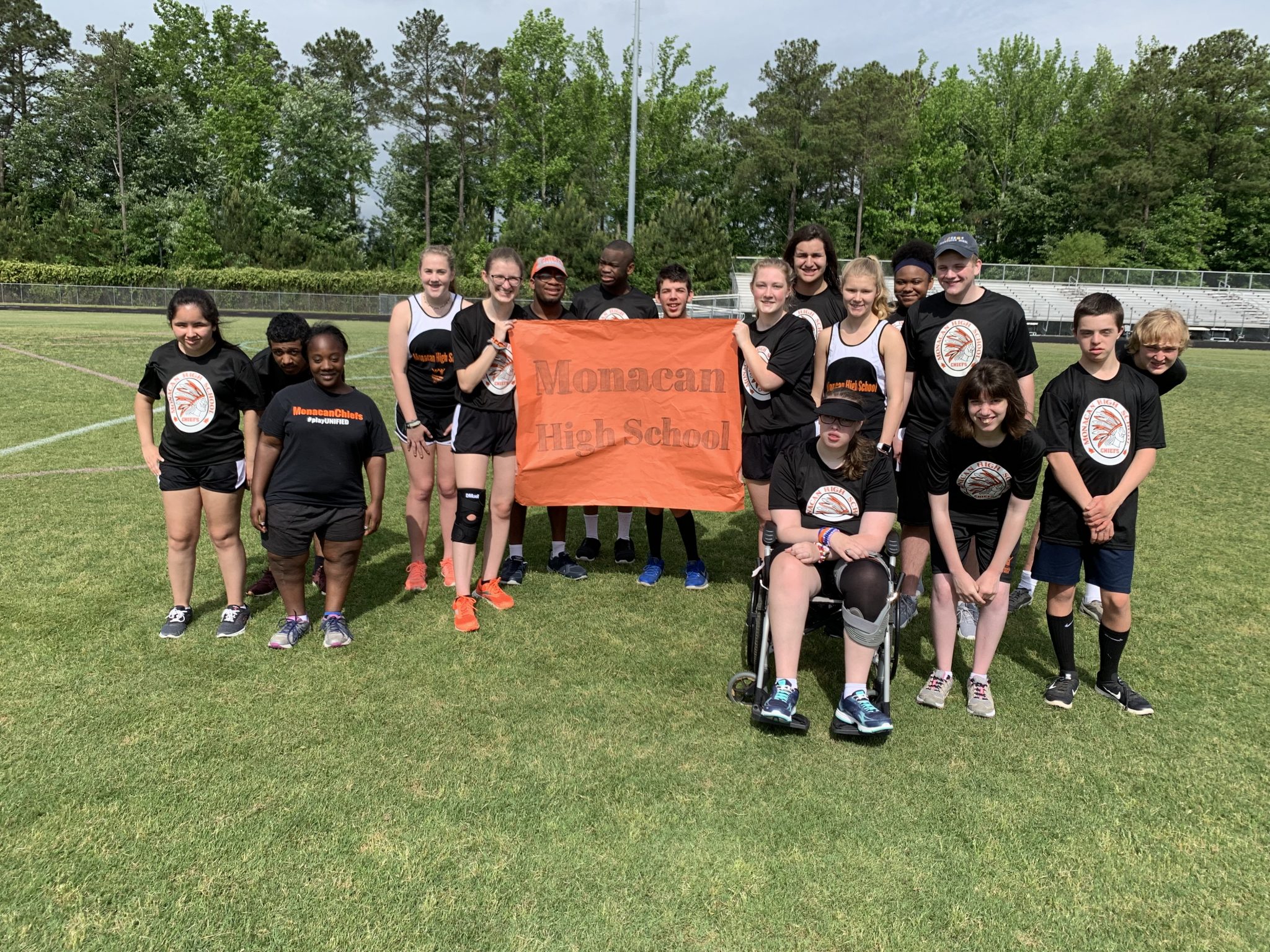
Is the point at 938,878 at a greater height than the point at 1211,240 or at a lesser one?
lesser

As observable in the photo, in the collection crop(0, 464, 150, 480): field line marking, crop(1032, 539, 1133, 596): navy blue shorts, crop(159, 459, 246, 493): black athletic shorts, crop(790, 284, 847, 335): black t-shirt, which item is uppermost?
crop(790, 284, 847, 335): black t-shirt

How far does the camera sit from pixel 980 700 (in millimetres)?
3832

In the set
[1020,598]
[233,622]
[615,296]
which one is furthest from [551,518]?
[1020,598]

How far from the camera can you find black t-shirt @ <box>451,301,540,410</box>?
4.77 m

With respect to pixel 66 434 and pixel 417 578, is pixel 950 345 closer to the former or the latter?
pixel 417 578

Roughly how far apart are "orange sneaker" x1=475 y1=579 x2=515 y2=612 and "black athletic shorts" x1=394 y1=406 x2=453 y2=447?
952 millimetres

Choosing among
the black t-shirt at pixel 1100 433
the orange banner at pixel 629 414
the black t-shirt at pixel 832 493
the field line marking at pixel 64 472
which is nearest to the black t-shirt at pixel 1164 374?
the black t-shirt at pixel 1100 433

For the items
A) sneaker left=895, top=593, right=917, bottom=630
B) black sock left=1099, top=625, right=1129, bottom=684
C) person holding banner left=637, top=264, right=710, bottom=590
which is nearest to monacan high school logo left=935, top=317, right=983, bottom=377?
sneaker left=895, top=593, right=917, bottom=630

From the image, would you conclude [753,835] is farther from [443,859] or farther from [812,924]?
[443,859]

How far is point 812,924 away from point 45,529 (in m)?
6.38

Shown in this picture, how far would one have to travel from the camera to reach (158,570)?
17.8 feet

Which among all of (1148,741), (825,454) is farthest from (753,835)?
(1148,741)

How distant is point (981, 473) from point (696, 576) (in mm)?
2262

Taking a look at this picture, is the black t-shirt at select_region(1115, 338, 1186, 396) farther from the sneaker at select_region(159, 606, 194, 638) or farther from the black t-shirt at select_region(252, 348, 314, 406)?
the sneaker at select_region(159, 606, 194, 638)
